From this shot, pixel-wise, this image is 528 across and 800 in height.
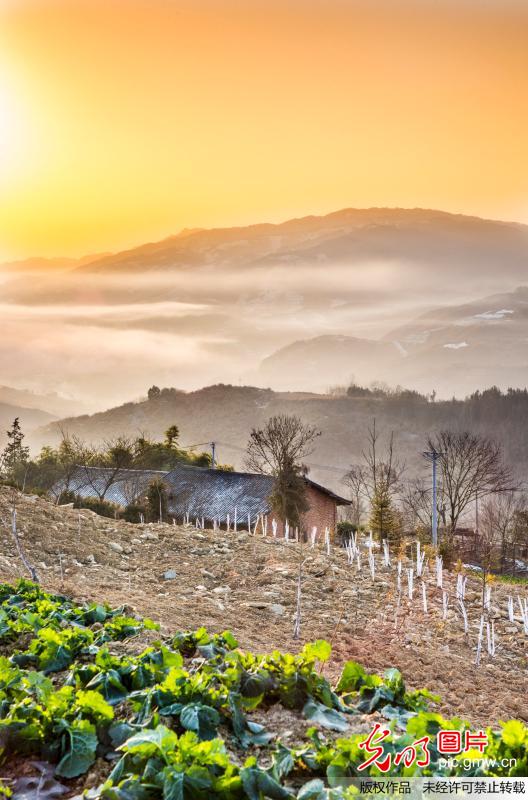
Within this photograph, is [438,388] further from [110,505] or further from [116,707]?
[116,707]

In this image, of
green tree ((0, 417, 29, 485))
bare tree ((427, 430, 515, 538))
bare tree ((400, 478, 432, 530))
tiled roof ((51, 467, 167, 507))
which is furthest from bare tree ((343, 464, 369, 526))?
green tree ((0, 417, 29, 485))

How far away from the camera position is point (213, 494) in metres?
32.0

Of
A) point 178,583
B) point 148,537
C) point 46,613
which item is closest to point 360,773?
point 46,613

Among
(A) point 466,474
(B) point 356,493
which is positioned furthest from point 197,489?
(B) point 356,493

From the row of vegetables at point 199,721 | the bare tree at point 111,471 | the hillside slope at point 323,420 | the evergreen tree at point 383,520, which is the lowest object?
the evergreen tree at point 383,520

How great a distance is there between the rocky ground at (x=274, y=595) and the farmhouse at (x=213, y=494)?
1174cm

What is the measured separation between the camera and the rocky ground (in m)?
10.0

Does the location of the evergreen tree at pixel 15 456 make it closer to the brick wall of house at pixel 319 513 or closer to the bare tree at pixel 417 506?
the brick wall of house at pixel 319 513

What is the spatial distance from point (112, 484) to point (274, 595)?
23.2 m

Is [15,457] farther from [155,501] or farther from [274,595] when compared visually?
[274,595]

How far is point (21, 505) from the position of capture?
1655cm

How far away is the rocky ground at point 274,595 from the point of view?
394 inches

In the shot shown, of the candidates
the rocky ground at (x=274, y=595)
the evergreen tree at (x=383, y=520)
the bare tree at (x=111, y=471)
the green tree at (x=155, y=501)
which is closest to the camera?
the rocky ground at (x=274, y=595)

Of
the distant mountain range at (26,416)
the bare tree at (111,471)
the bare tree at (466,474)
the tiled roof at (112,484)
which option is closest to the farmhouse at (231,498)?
the tiled roof at (112,484)
